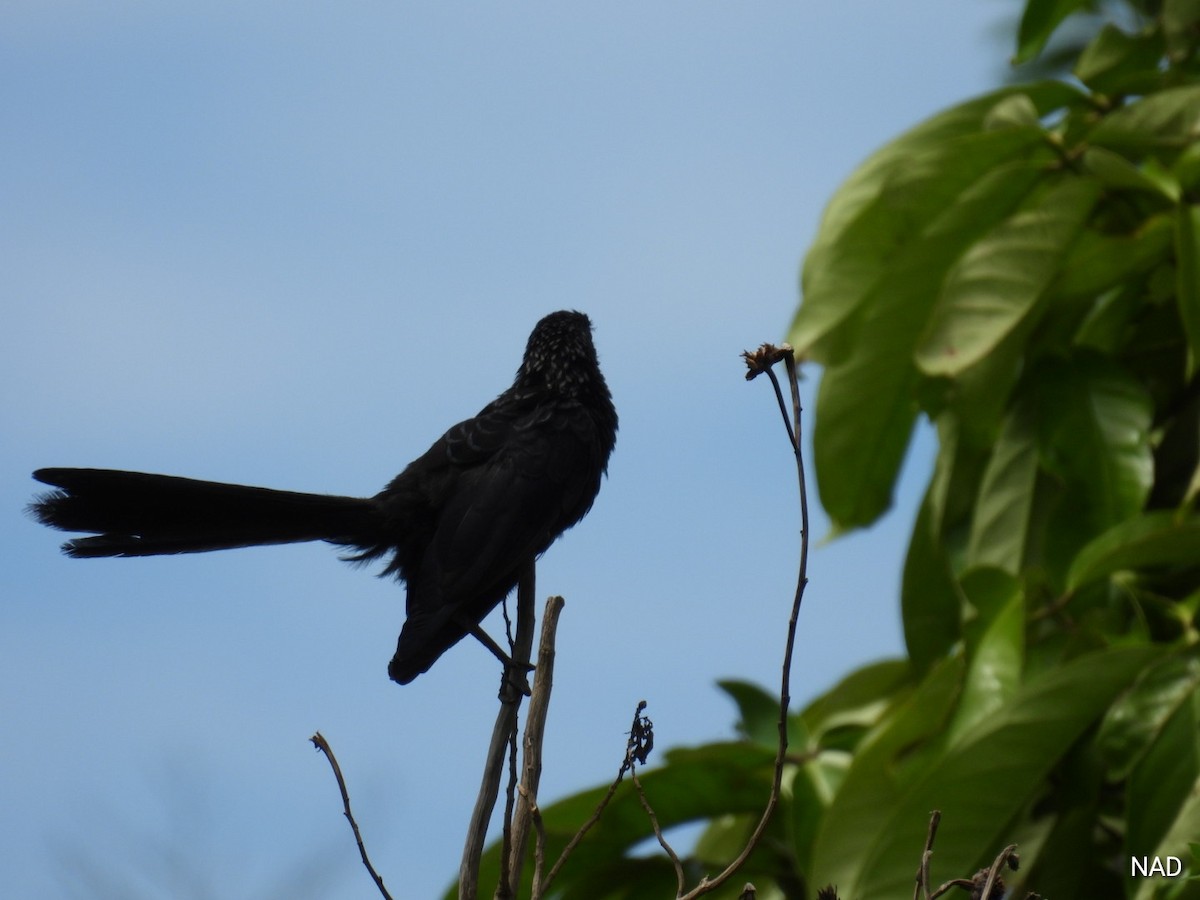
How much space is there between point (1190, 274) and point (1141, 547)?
1.00 m

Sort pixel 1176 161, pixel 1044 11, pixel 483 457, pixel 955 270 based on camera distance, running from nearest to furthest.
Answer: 1. pixel 483 457
2. pixel 955 270
3. pixel 1176 161
4. pixel 1044 11

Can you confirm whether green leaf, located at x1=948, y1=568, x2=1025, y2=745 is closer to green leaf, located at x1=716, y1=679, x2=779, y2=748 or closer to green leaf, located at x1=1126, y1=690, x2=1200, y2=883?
green leaf, located at x1=1126, y1=690, x2=1200, y2=883

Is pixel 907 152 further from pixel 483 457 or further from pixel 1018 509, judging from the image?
pixel 483 457

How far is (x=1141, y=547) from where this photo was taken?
432 cm

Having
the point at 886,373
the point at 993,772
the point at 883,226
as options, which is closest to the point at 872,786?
the point at 993,772

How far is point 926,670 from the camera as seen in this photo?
566cm

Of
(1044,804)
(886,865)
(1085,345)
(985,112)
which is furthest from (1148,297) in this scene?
(886,865)

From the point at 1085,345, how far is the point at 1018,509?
2.51ft

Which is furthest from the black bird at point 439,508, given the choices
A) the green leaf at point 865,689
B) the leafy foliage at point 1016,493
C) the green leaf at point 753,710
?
the green leaf at point 865,689

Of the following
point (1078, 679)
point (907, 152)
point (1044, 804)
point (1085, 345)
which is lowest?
point (1044, 804)

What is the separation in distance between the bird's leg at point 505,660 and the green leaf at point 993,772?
1495mm

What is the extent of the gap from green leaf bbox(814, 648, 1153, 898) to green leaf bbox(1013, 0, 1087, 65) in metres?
2.68

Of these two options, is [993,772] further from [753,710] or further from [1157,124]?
[1157,124]

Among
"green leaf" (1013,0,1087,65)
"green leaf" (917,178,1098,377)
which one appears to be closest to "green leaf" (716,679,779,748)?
"green leaf" (917,178,1098,377)
